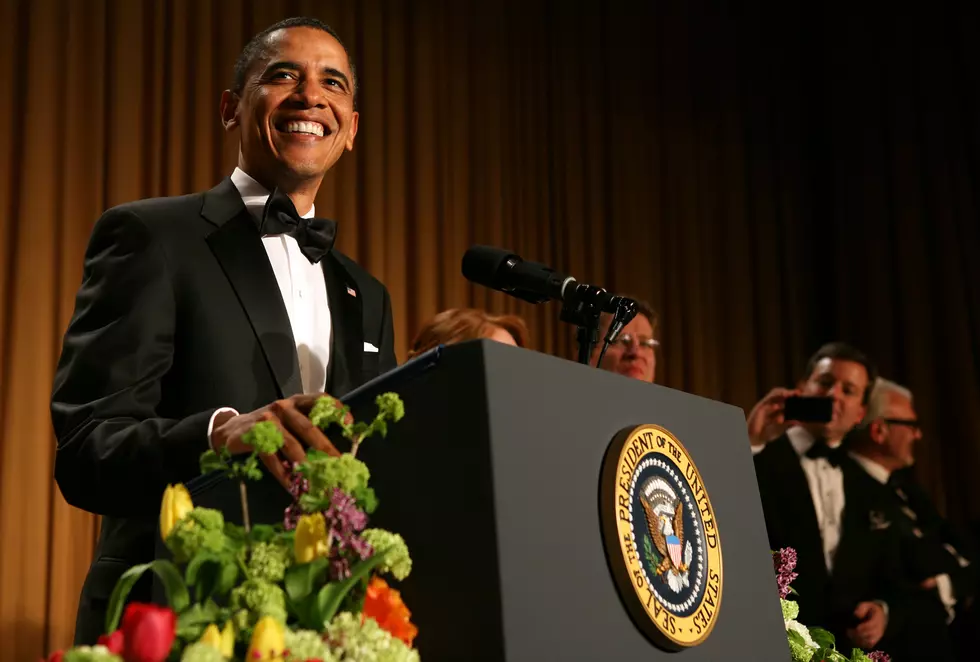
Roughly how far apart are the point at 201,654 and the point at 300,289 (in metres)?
1.01

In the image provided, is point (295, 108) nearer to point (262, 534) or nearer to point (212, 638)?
point (262, 534)

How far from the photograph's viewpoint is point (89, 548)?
12.5ft

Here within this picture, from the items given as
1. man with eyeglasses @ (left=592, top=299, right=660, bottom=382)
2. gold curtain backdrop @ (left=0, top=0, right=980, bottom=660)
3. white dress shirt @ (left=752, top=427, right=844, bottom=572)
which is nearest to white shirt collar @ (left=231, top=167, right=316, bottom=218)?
man with eyeglasses @ (left=592, top=299, right=660, bottom=382)

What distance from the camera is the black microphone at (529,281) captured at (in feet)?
4.82

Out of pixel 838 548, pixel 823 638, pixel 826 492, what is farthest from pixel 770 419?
pixel 823 638

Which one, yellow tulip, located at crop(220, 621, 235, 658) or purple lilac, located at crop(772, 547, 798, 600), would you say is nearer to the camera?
yellow tulip, located at crop(220, 621, 235, 658)

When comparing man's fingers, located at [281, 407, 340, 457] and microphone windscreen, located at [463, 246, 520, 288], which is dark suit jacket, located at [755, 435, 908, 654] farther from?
man's fingers, located at [281, 407, 340, 457]

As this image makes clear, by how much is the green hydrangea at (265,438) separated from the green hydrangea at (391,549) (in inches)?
4.4

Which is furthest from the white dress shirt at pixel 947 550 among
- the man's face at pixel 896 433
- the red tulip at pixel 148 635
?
the red tulip at pixel 148 635

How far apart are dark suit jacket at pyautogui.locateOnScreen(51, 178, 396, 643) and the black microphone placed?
299 millimetres

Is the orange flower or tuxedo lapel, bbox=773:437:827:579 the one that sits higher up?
tuxedo lapel, bbox=773:437:827:579

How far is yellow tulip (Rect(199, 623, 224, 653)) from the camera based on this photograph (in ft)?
2.97

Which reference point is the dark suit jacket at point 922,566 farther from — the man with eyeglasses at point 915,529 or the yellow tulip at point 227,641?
the yellow tulip at point 227,641

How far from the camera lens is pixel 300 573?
99 cm
